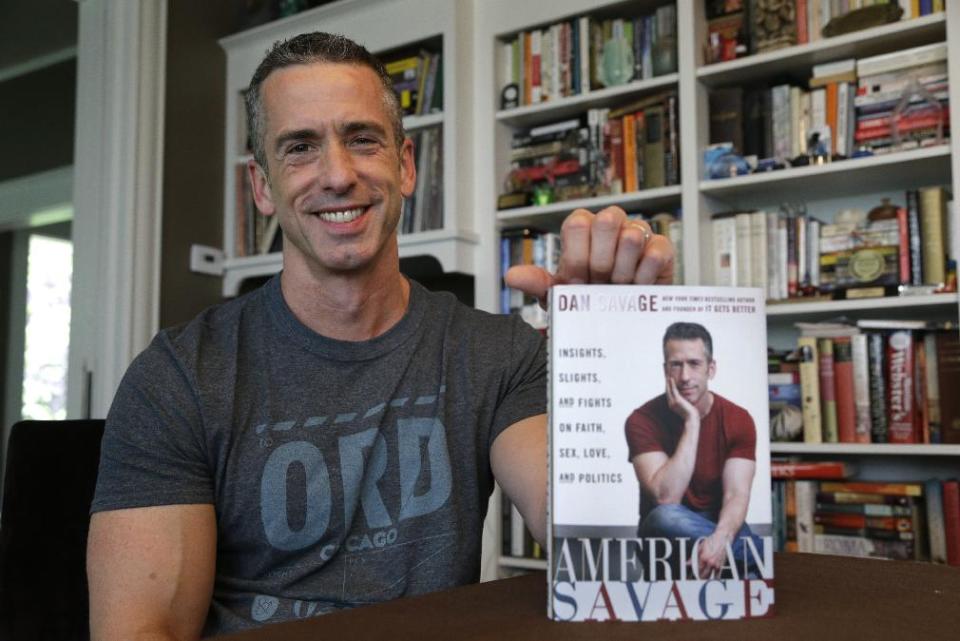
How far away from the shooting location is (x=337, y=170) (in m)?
1.26

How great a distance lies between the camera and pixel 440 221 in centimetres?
279

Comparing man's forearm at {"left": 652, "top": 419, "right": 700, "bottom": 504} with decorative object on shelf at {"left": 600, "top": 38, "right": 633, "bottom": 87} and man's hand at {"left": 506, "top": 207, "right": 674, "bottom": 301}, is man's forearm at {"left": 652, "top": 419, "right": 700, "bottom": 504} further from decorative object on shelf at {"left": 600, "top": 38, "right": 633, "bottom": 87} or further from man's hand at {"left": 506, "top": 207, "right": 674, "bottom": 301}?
decorative object on shelf at {"left": 600, "top": 38, "right": 633, "bottom": 87}

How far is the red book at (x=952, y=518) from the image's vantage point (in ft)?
6.82

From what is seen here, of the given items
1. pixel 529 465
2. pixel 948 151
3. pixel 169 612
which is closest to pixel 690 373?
pixel 529 465

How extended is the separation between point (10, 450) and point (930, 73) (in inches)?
83.6

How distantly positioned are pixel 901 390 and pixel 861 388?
0.09 m

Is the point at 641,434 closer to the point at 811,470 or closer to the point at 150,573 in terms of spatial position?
the point at 150,573

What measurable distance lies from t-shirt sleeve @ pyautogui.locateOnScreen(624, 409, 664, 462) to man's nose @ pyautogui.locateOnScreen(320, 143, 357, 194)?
73cm

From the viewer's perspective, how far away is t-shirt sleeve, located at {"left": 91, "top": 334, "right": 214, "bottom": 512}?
1.00 meters

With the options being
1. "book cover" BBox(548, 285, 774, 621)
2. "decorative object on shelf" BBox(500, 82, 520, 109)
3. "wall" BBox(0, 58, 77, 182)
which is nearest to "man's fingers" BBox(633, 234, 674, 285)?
"book cover" BBox(548, 285, 774, 621)

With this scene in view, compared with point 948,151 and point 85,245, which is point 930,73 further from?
point 85,245

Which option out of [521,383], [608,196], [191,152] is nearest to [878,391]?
[608,196]

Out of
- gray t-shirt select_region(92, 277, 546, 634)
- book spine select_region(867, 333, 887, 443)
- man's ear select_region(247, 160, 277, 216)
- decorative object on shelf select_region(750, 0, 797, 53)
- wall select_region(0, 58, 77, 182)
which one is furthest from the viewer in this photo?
wall select_region(0, 58, 77, 182)

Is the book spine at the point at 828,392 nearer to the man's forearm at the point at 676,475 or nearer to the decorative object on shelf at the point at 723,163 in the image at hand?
the decorative object on shelf at the point at 723,163
